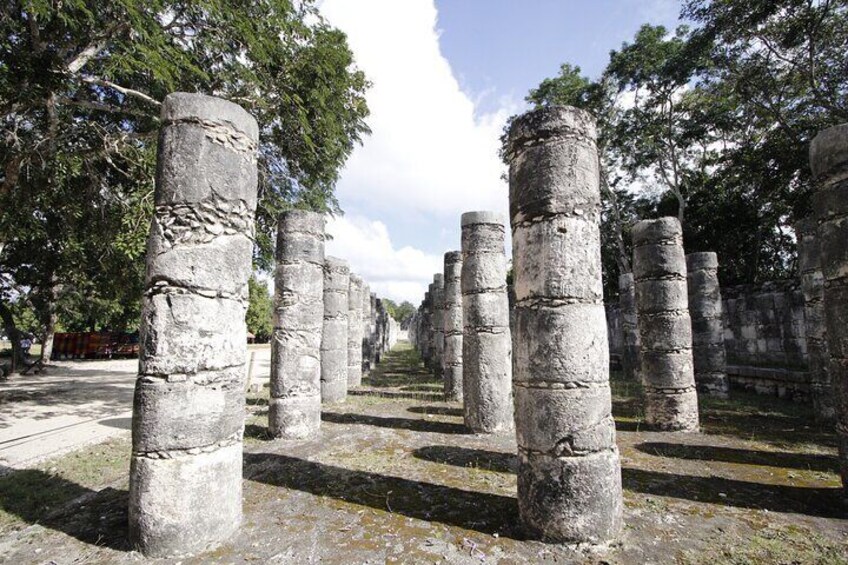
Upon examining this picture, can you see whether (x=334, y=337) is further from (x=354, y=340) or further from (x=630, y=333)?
(x=630, y=333)

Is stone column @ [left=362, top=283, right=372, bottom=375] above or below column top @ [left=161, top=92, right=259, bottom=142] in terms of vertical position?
below

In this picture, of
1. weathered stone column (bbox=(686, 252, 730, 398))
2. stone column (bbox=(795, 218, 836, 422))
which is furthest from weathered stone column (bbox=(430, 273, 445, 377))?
stone column (bbox=(795, 218, 836, 422))

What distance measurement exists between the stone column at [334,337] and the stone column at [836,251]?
9.43 meters

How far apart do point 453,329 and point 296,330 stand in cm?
510

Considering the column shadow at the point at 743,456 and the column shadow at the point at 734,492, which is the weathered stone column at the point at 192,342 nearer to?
the column shadow at the point at 734,492

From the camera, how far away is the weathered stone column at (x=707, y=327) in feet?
37.7

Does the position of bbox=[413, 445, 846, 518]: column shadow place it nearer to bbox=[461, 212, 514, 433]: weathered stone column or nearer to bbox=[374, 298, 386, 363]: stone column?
bbox=[461, 212, 514, 433]: weathered stone column

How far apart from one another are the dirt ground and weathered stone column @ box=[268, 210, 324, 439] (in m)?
0.44

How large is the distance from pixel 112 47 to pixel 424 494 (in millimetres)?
10214

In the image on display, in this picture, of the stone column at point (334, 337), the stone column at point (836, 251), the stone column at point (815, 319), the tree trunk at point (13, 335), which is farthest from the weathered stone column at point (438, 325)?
the tree trunk at point (13, 335)

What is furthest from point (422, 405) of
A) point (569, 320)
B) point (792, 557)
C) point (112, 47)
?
point (112, 47)

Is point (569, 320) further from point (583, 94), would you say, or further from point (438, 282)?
point (583, 94)

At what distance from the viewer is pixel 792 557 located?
373cm

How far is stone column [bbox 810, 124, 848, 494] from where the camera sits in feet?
16.2
